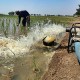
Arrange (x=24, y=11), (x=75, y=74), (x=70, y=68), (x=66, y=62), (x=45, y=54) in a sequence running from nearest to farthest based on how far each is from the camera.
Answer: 1. (x=75, y=74)
2. (x=70, y=68)
3. (x=66, y=62)
4. (x=45, y=54)
5. (x=24, y=11)

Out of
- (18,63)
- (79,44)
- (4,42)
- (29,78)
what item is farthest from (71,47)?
(4,42)

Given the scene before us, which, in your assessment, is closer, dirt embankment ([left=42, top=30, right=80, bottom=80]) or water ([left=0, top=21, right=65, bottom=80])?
dirt embankment ([left=42, top=30, right=80, bottom=80])

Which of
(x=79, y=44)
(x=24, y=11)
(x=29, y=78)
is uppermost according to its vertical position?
(x=24, y=11)

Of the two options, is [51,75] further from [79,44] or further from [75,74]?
[79,44]

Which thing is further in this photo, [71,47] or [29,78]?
[71,47]

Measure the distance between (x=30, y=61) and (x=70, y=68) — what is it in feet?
8.20

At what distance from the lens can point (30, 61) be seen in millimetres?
9539

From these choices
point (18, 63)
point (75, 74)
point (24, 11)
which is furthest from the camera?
point (24, 11)

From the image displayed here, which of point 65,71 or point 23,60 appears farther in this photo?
point 23,60

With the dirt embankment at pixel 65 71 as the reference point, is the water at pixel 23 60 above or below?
below

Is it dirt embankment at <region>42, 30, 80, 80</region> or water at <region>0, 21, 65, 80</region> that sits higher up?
dirt embankment at <region>42, 30, 80, 80</region>

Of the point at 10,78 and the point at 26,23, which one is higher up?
the point at 26,23

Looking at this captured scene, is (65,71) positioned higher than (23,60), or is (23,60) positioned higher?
(65,71)

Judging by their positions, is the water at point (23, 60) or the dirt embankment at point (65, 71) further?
the water at point (23, 60)
